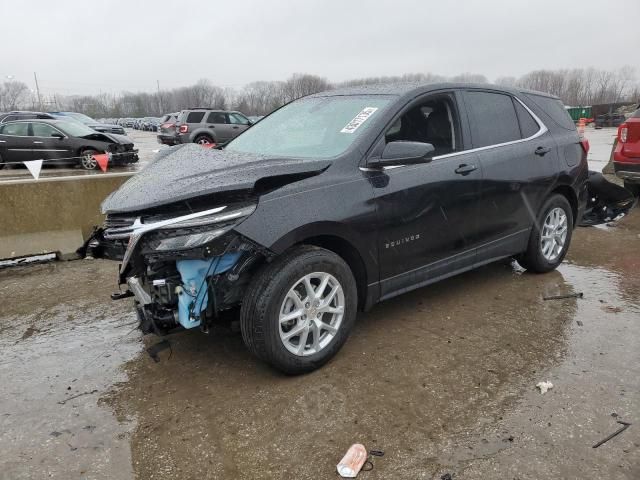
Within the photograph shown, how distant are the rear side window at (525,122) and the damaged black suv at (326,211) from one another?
2 centimetres

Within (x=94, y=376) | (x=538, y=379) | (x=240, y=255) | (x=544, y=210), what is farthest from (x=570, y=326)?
(x=94, y=376)

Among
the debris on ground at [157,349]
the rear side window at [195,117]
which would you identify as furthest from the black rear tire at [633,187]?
the rear side window at [195,117]

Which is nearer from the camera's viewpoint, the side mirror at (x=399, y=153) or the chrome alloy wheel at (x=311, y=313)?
the chrome alloy wheel at (x=311, y=313)

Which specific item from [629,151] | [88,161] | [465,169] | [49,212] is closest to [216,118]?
[88,161]

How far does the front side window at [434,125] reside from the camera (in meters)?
3.87

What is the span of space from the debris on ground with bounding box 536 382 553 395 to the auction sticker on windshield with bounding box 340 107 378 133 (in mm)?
2004

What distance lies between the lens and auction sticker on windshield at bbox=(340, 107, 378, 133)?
11.8ft

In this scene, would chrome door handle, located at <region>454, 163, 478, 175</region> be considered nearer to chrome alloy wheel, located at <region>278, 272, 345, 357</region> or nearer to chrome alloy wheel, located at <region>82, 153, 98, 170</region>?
chrome alloy wheel, located at <region>278, 272, 345, 357</region>

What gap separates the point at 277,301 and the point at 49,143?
50.6 ft

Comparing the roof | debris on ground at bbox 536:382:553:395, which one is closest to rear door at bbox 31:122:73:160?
the roof

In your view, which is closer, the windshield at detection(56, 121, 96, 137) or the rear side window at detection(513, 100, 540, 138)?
the rear side window at detection(513, 100, 540, 138)

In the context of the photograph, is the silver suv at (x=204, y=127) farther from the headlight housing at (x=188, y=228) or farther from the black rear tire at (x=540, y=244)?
the headlight housing at (x=188, y=228)

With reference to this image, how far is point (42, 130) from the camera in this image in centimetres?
1571

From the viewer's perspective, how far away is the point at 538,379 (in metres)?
3.17
